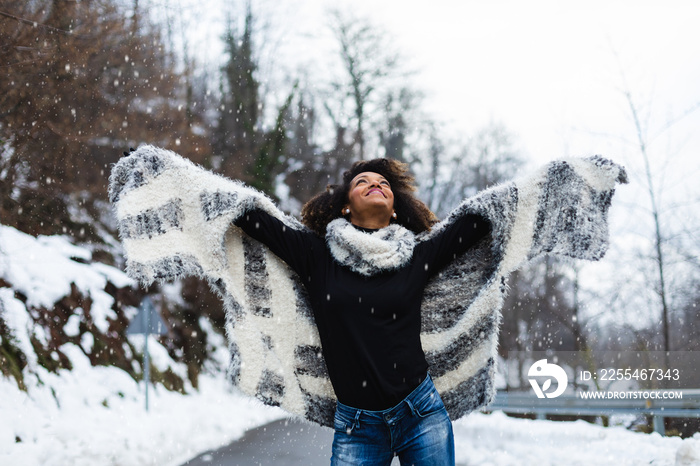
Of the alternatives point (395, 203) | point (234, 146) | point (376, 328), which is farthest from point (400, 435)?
point (234, 146)

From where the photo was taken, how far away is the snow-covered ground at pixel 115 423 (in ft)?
22.1

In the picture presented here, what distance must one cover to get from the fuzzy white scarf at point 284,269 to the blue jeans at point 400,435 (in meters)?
0.50

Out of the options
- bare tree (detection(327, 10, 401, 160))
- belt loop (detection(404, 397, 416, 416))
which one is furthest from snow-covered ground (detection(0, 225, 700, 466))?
bare tree (detection(327, 10, 401, 160))

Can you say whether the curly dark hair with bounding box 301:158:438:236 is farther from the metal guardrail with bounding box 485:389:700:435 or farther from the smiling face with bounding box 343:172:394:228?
the metal guardrail with bounding box 485:389:700:435

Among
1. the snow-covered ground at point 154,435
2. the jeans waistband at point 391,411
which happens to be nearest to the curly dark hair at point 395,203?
the jeans waistband at point 391,411

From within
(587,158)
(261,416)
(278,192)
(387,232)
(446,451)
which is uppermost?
(278,192)

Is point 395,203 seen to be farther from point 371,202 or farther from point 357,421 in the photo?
point 357,421

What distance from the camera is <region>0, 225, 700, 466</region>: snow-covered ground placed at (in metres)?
6.74

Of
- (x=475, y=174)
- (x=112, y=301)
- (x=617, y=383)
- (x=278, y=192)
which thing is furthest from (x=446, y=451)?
(x=475, y=174)

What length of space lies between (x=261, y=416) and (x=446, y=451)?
10.5 m

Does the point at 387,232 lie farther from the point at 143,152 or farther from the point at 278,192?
the point at 278,192

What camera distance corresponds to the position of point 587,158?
2812mm

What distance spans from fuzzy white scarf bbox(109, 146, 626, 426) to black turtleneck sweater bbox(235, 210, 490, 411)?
146mm

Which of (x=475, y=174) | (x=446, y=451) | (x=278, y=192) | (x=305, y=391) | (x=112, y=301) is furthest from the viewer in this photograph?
(x=475, y=174)
